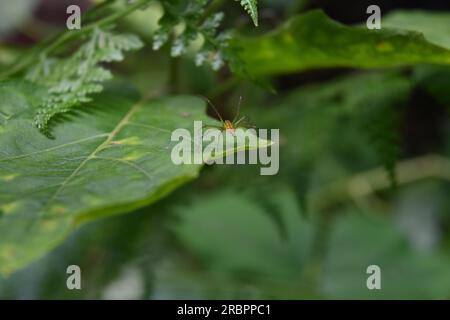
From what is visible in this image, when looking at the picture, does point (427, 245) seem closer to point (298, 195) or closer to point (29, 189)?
point (298, 195)

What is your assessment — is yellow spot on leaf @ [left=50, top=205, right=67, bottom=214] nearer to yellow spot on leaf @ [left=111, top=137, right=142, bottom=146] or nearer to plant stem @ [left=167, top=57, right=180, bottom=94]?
yellow spot on leaf @ [left=111, top=137, right=142, bottom=146]

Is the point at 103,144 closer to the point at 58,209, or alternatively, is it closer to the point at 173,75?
the point at 58,209

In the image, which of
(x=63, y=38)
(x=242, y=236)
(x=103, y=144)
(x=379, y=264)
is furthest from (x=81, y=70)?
(x=379, y=264)

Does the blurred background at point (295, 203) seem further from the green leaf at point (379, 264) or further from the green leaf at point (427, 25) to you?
the green leaf at point (427, 25)

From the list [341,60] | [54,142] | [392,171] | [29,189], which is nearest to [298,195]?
[392,171]

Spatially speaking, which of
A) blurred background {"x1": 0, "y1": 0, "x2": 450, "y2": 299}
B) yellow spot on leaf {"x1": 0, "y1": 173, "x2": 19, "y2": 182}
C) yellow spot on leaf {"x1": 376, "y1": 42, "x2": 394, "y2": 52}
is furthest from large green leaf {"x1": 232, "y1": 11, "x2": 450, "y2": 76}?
yellow spot on leaf {"x1": 0, "y1": 173, "x2": 19, "y2": 182}

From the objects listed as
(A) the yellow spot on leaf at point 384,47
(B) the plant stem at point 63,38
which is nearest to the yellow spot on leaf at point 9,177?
(B) the plant stem at point 63,38
